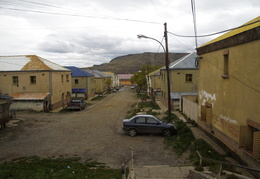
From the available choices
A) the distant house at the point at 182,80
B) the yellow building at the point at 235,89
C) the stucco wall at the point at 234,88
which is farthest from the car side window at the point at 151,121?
the distant house at the point at 182,80

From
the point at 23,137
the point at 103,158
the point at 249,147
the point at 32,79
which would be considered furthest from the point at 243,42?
the point at 32,79

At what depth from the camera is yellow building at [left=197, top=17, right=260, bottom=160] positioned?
28.2ft

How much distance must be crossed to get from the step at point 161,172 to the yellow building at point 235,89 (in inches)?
102

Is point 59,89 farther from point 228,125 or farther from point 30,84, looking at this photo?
point 228,125

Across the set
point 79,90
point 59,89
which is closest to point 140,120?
point 59,89

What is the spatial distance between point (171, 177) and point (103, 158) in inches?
165

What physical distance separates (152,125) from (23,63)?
73.7ft

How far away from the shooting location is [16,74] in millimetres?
29312

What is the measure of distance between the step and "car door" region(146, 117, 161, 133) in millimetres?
5953

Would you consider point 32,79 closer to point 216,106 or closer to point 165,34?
point 165,34

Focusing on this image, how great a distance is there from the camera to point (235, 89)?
10211mm

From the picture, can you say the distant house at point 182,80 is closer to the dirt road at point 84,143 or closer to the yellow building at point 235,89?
the dirt road at point 84,143

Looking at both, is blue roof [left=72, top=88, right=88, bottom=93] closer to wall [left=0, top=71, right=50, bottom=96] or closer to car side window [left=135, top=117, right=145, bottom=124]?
wall [left=0, top=71, right=50, bottom=96]

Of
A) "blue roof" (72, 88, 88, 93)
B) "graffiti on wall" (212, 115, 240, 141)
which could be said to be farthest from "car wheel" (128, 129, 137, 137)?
"blue roof" (72, 88, 88, 93)
